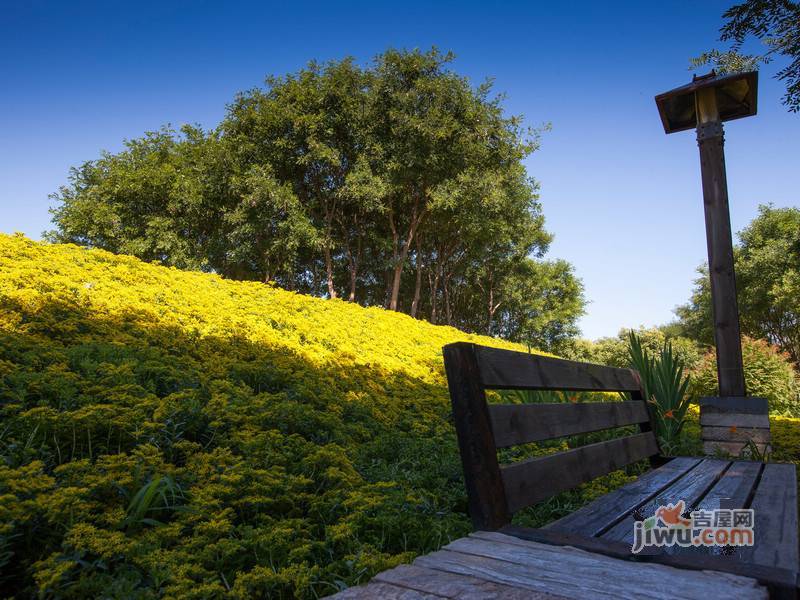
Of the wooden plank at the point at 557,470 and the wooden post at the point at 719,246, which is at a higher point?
the wooden post at the point at 719,246

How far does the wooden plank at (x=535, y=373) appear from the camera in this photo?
176 centimetres

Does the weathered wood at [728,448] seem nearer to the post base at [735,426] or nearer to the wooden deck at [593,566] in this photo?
the post base at [735,426]

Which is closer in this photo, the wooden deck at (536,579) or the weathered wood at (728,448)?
the wooden deck at (536,579)

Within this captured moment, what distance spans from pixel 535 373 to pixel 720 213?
369 cm

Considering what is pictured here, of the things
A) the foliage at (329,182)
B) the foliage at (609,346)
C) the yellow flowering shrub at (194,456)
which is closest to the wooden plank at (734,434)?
the yellow flowering shrub at (194,456)

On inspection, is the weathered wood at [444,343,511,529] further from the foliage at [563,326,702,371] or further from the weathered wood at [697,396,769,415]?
the foliage at [563,326,702,371]

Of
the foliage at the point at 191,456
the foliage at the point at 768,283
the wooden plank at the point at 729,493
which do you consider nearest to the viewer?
the wooden plank at the point at 729,493

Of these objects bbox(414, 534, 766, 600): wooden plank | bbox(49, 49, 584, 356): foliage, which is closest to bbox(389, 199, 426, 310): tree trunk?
bbox(49, 49, 584, 356): foliage

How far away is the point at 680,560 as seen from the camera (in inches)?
53.2

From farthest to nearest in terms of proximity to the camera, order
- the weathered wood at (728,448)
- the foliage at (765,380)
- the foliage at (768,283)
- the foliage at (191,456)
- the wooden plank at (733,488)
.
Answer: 1. the foliage at (768,283)
2. the foliage at (765,380)
3. the weathered wood at (728,448)
4. the wooden plank at (733,488)
5. the foliage at (191,456)

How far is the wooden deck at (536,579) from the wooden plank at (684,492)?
1.21ft

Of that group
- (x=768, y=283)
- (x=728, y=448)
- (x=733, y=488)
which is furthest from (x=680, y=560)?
(x=768, y=283)

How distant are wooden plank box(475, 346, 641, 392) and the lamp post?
2.22 m

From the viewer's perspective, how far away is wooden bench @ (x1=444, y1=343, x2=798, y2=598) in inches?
57.7
